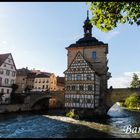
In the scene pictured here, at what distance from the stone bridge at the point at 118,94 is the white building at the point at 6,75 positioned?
63.6ft

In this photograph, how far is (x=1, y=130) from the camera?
69.1 ft

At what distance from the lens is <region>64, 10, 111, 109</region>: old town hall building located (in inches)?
1430

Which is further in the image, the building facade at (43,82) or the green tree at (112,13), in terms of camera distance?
the building facade at (43,82)

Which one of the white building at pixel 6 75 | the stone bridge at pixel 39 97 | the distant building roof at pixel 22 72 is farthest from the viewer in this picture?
the distant building roof at pixel 22 72

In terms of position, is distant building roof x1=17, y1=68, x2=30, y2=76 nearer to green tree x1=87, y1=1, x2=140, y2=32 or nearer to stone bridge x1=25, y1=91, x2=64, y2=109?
stone bridge x1=25, y1=91, x2=64, y2=109

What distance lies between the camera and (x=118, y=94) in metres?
36.0

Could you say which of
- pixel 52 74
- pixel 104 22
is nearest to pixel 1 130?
pixel 104 22

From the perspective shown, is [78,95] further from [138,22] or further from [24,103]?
[138,22]

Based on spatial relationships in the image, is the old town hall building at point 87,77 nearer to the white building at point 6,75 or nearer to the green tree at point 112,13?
the white building at point 6,75

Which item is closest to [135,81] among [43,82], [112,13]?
[43,82]

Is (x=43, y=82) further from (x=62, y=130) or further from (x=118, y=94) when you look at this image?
(x=62, y=130)

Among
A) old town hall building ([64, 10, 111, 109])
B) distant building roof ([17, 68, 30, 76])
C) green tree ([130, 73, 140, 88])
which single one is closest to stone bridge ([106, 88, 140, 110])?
old town hall building ([64, 10, 111, 109])

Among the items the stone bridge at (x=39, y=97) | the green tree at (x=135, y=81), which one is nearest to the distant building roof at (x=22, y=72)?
the stone bridge at (x=39, y=97)

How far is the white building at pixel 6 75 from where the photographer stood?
4203 centimetres
